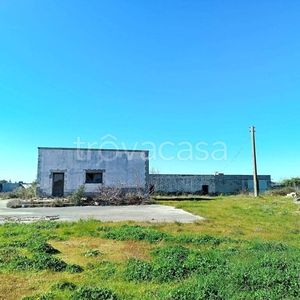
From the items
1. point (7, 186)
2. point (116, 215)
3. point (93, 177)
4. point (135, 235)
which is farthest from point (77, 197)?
point (7, 186)

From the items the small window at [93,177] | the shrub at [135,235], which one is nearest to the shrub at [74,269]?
the shrub at [135,235]

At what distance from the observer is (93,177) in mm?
23141

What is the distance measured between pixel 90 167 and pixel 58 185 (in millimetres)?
2976

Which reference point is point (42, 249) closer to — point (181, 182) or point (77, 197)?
point (77, 197)

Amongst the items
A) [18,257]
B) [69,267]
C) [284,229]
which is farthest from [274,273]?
[284,229]

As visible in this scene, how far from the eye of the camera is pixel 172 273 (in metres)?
4.64

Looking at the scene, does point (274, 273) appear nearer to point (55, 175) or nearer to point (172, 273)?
point (172, 273)

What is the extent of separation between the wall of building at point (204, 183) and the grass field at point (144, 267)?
25008 millimetres

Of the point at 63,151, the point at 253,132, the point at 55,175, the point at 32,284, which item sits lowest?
the point at 32,284

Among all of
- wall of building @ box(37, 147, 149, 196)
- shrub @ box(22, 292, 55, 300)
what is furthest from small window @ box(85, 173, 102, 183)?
shrub @ box(22, 292, 55, 300)

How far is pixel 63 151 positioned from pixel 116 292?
65.7 feet

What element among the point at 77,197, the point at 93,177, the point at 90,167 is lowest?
the point at 77,197

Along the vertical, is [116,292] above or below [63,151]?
below

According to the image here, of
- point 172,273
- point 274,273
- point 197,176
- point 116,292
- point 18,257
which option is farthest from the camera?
point 197,176
